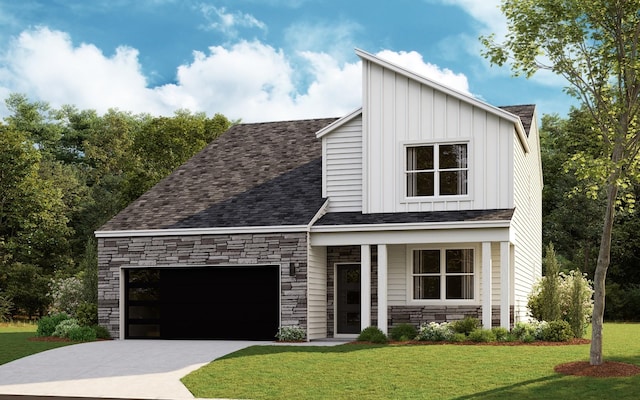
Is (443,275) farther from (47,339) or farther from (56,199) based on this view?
(56,199)

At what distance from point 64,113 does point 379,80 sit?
43.0m

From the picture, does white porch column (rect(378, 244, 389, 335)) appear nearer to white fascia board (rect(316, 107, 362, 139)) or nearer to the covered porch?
the covered porch

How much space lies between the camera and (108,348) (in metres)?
21.0

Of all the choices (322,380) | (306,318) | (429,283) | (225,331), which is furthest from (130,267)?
(322,380)

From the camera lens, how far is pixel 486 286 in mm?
21234

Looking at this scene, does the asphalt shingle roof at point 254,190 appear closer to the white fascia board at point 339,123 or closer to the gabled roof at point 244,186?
the gabled roof at point 244,186

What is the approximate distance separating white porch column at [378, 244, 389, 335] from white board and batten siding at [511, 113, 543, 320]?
11.3ft

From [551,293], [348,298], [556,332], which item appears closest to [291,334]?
[348,298]

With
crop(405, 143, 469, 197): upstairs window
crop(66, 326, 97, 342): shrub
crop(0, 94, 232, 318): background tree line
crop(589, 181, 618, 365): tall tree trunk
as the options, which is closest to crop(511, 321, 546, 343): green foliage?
crop(405, 143, 469, 197): upstairs window

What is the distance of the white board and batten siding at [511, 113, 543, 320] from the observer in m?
24.0

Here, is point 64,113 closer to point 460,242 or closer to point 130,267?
point 130,267

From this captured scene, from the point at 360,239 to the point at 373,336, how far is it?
8.90 ft

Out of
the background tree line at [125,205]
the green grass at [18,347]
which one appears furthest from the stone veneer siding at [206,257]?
the background tree line at [125,205]

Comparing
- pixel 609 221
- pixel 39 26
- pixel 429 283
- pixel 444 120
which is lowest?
pixel 429 283
